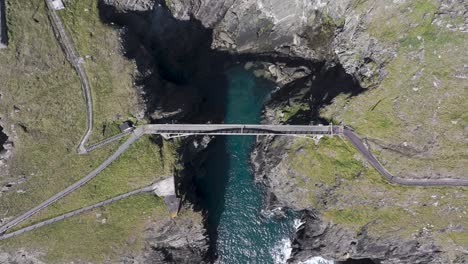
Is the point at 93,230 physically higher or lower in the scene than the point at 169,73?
lower

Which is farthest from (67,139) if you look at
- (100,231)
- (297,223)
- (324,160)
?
(324,160)

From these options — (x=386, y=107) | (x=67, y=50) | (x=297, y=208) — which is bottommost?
(x=297, y=208)

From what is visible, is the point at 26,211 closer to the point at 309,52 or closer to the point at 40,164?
the point at 40,164

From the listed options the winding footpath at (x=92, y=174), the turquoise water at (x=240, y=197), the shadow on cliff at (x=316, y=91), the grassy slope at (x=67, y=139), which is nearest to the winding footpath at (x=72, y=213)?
the grassy slope at (x=67, y=139)

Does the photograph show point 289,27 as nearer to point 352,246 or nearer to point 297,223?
point 297,223

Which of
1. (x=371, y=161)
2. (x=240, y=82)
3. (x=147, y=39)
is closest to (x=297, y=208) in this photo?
(x=371, y=161)

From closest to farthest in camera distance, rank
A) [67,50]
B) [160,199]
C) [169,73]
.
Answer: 1. [67,50]
2. [160,199]
3. [169,73]

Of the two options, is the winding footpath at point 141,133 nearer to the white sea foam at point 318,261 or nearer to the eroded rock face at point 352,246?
the eroded rock face at point 352,246
